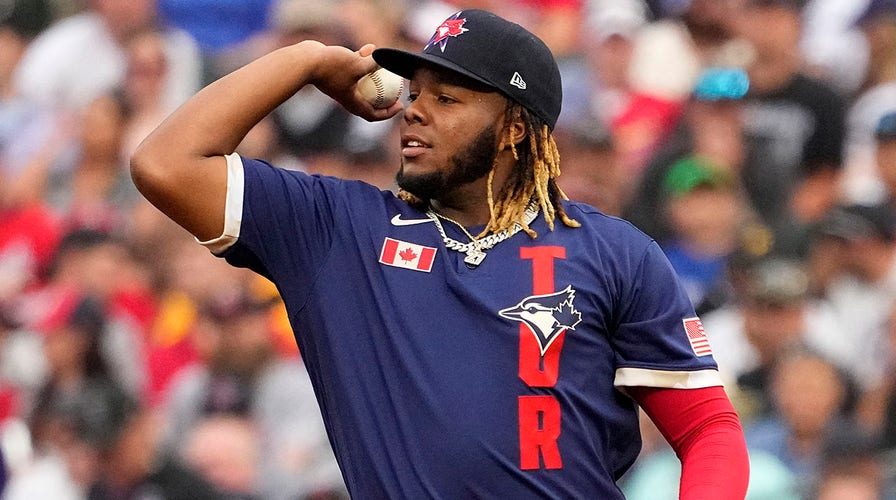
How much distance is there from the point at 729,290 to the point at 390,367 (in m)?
3.75

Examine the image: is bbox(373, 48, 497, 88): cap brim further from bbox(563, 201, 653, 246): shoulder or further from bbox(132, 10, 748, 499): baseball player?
bbox(563, 201, 653, 246): shoulder

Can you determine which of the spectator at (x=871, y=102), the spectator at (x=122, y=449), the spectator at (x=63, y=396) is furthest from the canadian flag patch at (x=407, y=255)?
the spectator at (x=871, y=102)

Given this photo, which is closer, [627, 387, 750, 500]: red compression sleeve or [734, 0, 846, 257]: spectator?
[627, 387, 750, 500]: red compression sleeve

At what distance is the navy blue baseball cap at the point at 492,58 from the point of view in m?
3.34

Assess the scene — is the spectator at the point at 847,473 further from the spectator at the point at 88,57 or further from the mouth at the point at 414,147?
the spectator at the point at 88,57

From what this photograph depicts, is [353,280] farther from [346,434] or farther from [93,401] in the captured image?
[93,401]

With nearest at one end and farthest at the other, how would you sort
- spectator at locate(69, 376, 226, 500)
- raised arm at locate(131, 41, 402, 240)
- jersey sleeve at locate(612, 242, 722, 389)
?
1. raised arm at locate(131, 41, 402, 240)
2. jersey sleeve at locate(612, 242, 722, 389)
3. spectator at locate(69, 376, 226, 500)

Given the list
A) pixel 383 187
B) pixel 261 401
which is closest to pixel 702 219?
pixel 383 187

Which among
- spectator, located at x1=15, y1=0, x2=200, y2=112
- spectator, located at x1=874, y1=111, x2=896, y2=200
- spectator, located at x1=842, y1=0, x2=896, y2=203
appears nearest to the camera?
spectator, located at x1=874, y1=111, x2=896, y2=200

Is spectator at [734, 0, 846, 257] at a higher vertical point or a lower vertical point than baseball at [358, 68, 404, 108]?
lower

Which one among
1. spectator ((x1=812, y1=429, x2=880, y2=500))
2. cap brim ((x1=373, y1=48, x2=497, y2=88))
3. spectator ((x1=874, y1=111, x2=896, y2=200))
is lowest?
spectator ((x1=812, y1=429, x2=880, y2=500))

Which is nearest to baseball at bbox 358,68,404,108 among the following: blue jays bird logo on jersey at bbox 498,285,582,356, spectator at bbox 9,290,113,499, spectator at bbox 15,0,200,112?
blue jays bird logo on jersey at bbox 498,285,582,356

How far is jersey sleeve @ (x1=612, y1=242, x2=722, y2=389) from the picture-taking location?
3.23 metres

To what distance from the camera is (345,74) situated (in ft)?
11.0
